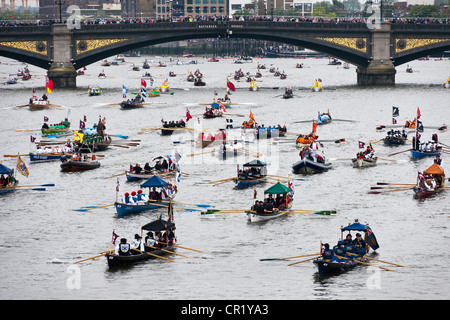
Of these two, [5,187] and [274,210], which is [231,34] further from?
[274,210]

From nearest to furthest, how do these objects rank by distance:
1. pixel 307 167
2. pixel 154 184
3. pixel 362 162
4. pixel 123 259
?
1. pixel 123 259
2. pixel 154 184
3. pixel 307 167
4. pixel 362 162

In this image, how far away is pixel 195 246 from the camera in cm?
5122

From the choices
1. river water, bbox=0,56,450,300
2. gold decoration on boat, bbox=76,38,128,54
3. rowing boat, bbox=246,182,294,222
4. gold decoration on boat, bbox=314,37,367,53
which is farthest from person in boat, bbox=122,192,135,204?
gold decoration on boat, bbox=314,37,367,53

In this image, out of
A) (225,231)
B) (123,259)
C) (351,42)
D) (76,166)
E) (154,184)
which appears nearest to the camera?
(123,259)

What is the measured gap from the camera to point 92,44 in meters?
139

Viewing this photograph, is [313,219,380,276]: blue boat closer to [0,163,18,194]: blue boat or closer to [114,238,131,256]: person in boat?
[114,238,131,256]: person in boat

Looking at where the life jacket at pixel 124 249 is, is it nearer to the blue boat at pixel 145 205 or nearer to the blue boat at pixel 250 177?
the blue boat at pixel 145 205

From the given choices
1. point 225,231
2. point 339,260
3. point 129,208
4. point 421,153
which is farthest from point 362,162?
point 339,260

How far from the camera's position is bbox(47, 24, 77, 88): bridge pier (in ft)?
449

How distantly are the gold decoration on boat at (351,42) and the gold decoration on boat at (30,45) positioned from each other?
46117 millimetres

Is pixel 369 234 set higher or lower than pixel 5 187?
lower

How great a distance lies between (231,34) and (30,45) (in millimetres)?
33833
